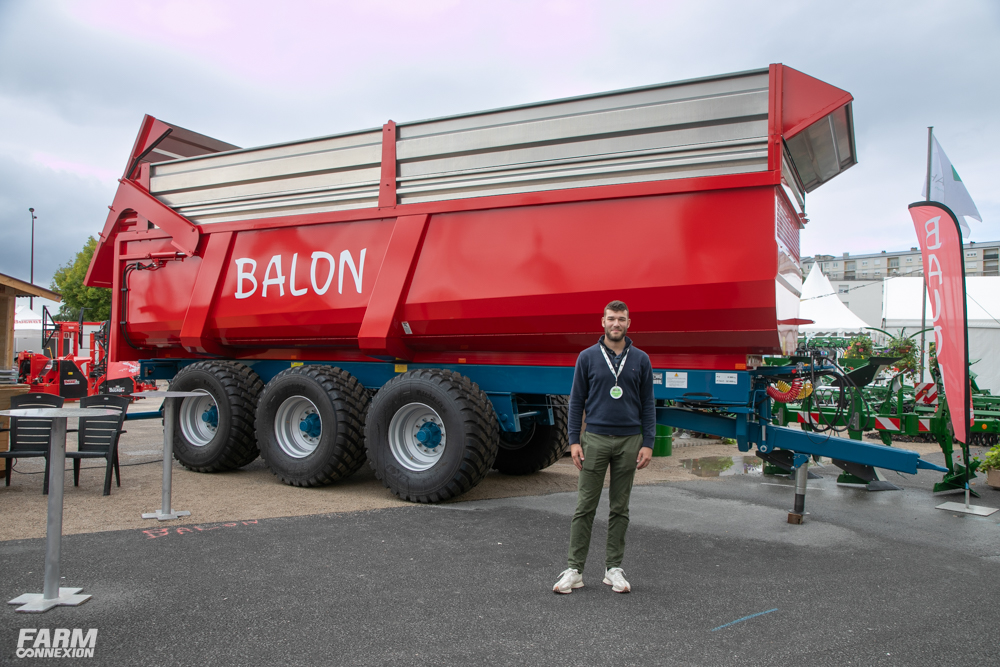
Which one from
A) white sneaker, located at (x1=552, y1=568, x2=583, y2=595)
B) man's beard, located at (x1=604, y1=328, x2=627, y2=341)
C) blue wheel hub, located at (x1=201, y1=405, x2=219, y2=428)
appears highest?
man's beard, located at (x1=604, y1=328, x2=627, y2=341)

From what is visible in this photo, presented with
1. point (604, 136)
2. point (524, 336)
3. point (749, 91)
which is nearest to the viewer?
point (749, 91)

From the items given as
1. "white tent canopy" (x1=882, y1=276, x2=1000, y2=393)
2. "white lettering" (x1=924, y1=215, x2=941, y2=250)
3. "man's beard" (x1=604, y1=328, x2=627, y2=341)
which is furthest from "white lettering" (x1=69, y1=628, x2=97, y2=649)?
"white tent canopy" (x1=882, y1=276, x2=1000, y2=393)

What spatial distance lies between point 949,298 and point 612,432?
14.4 feet

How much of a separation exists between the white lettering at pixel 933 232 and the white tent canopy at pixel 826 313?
44.2 feet

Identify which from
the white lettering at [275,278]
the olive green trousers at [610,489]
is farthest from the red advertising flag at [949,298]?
the white lettering at [275,278]

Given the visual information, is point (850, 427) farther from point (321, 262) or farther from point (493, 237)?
point (321, 262)

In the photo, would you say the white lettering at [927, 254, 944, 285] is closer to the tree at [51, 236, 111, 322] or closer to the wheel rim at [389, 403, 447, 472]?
the wheel rim at [389, 403, 447, 472]

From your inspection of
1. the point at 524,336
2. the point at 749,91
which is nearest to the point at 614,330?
the point at 524,336

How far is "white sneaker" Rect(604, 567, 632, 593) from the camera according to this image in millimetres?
4031

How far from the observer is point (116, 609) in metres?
3.62

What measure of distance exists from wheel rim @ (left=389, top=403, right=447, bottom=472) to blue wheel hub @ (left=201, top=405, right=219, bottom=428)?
9.02 ft

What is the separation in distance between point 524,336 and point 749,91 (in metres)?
2.69

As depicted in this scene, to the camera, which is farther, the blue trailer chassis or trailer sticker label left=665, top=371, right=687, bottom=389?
trailer sticker label left=665, top=371, right=687, bottom=389

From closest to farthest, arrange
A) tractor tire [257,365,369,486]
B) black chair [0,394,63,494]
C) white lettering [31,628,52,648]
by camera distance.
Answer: white lettering [31,628,52,648] < black chair [0,394,63,494] < tractor tire [257,365,369,486]
